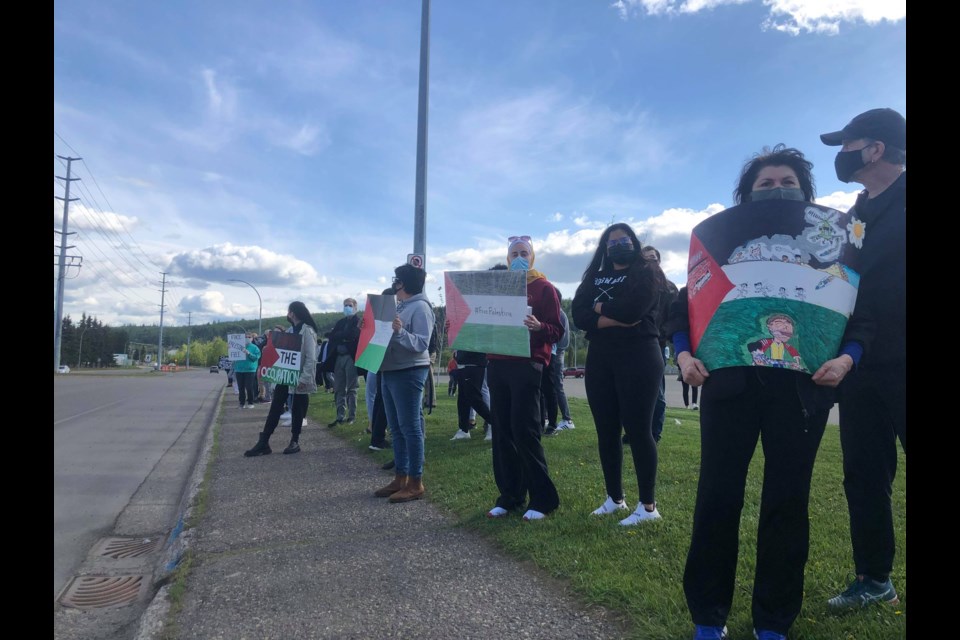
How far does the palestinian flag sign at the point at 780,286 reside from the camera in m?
2.22

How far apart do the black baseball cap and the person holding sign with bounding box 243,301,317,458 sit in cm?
673

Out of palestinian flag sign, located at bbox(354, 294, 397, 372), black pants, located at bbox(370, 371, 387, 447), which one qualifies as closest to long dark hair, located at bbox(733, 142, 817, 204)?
palestinian flag sign, located at bbox(354, 294, 397, 372)

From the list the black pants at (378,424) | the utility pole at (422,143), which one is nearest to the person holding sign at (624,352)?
the black pants at (378,424)

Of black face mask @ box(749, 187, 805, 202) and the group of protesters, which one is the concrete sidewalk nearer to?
the group of protesters

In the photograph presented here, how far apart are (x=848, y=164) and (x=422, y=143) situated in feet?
23.2

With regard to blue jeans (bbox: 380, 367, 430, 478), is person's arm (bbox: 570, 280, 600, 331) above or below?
above

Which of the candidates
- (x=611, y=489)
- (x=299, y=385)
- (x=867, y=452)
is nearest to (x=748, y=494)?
(x=611, y=489)

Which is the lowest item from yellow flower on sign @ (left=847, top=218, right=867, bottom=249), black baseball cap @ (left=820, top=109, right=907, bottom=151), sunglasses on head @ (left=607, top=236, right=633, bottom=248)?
yellow flower on sign @ (left=847, top=218, right=867, bottom=249)

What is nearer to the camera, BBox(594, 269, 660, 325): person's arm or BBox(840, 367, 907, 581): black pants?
BBox(840, 367, 907, 581): black pants

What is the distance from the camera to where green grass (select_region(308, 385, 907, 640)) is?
2.50 metres

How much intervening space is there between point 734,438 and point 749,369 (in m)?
0.28

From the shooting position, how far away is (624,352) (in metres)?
3.90

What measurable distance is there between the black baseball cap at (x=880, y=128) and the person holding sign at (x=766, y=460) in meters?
0.35
